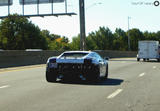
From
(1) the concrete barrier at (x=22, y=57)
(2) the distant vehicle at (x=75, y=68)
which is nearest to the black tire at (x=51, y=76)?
(2) the distant vehicle at (x=75, y=68)

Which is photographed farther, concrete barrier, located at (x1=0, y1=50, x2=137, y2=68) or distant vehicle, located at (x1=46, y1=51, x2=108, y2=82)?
concrete barrier, located at (x1=0, y1=50, x2=137, y2=68)

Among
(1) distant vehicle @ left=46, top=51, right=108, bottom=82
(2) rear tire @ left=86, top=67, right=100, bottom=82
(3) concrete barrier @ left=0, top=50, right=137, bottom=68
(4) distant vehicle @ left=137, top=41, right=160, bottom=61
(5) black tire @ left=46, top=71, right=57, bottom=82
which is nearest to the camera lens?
(1) distant vehicle @ left=46, top=51, right=108, bottom=82

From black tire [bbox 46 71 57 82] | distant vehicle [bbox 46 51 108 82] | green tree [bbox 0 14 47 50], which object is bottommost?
black tire [bbox 46 71 57 82]

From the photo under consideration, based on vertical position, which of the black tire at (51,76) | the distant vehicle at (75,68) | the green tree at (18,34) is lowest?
the black tire at (51,76)

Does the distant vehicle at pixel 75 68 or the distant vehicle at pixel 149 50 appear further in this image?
the distant vehicle at pixel 149 50

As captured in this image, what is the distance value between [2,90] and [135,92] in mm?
4021

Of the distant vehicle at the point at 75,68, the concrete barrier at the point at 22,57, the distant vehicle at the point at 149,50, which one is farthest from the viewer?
the distant vehicle at the point at 149,50

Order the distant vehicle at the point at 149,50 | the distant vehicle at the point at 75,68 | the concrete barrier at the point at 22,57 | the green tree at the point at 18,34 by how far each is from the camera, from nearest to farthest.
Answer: the distant vehicle at the point at 75,68 < the concrete barrier at the point at 22,57 < the distant vehicle at the point at 149,50 < the green tree at the point at 18,34

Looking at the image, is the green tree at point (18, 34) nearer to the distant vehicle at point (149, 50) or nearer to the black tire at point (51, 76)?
the distant vehicle at point (149, 50)

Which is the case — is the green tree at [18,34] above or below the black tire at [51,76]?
above

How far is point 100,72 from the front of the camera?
1402cm

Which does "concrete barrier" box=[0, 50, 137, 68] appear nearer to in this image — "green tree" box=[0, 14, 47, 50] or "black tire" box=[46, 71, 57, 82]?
"black tire" box=[46, 71, 57, 82]

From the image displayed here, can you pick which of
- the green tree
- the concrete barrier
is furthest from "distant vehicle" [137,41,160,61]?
the green tree

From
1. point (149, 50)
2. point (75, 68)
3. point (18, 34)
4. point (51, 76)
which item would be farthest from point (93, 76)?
point (18, 34)
